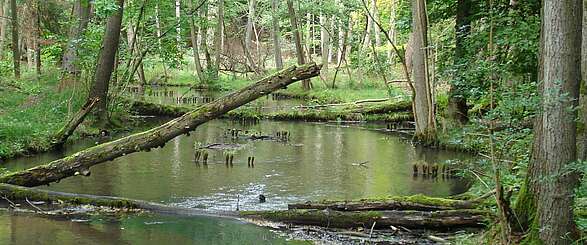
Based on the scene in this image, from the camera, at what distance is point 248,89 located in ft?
35.1

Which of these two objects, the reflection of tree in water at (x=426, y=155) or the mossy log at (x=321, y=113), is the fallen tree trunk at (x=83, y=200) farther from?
the mossy log at (x=321, y=113)

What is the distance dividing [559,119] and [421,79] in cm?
1215

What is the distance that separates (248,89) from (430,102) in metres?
8.72

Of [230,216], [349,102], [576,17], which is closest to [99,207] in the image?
[230,216]

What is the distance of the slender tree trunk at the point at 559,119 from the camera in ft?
20.4

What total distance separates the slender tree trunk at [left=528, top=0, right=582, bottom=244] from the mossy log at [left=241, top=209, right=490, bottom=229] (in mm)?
1842

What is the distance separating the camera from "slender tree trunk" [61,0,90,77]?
1951cm

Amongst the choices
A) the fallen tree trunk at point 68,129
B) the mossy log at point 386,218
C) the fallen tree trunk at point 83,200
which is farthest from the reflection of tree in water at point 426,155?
the fallen tree trunk at point 68,129

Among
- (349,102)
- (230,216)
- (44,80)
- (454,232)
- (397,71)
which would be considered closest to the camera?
(454,232)

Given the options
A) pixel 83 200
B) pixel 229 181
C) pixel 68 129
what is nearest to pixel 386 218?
pixel 83 200

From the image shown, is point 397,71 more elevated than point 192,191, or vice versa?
point 397,71

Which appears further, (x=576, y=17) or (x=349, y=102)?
(x=349, y=102)

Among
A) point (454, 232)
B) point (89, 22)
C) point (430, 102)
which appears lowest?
point (454, 232)

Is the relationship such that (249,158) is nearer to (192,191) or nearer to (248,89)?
(192,191)
